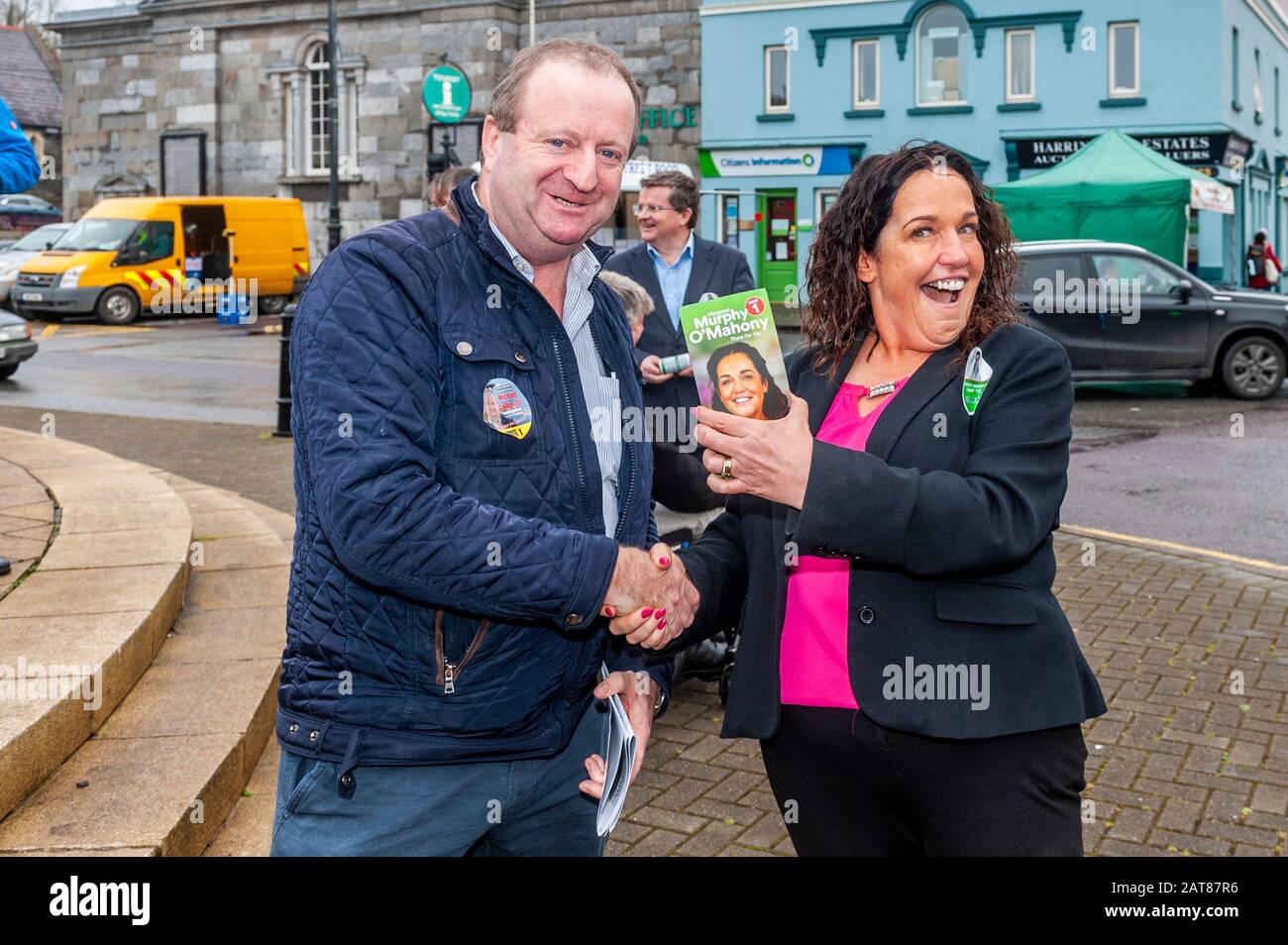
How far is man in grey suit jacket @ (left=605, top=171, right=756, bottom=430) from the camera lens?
6.95 metres

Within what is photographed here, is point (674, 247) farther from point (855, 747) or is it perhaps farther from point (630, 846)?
point (855, 747)

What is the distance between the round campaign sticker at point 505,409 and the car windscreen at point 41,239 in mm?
28344

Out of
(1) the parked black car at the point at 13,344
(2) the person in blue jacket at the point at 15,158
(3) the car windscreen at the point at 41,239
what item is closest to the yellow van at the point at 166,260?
(3) the car windscreen at the point at 41,239

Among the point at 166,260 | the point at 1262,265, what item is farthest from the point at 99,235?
the point at 1262,265

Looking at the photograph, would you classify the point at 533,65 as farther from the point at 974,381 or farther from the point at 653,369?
the point at 653,369

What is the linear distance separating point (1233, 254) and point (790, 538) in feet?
108

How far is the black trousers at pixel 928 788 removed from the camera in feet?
7.84

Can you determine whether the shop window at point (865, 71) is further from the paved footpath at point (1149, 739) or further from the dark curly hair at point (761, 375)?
the dark curly hair at point (761, 375)

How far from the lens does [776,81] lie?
33344 millimetres

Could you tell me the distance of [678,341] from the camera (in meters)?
6.89

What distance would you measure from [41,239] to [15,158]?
25.2m

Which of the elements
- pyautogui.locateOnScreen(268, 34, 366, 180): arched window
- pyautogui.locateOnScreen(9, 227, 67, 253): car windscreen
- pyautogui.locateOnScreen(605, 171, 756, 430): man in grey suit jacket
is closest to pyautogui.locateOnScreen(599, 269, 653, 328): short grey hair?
pyautogui.locateOnScreen(605, 171, 756, 430): man in grey suit jacket

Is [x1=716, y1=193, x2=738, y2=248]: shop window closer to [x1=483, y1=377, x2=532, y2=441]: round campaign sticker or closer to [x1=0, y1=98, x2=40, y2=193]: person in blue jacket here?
[x1=0, y1=98, x2=40, y2=193]: person in blue jacket

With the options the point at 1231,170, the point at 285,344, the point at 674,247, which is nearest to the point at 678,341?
the point at 674,247
